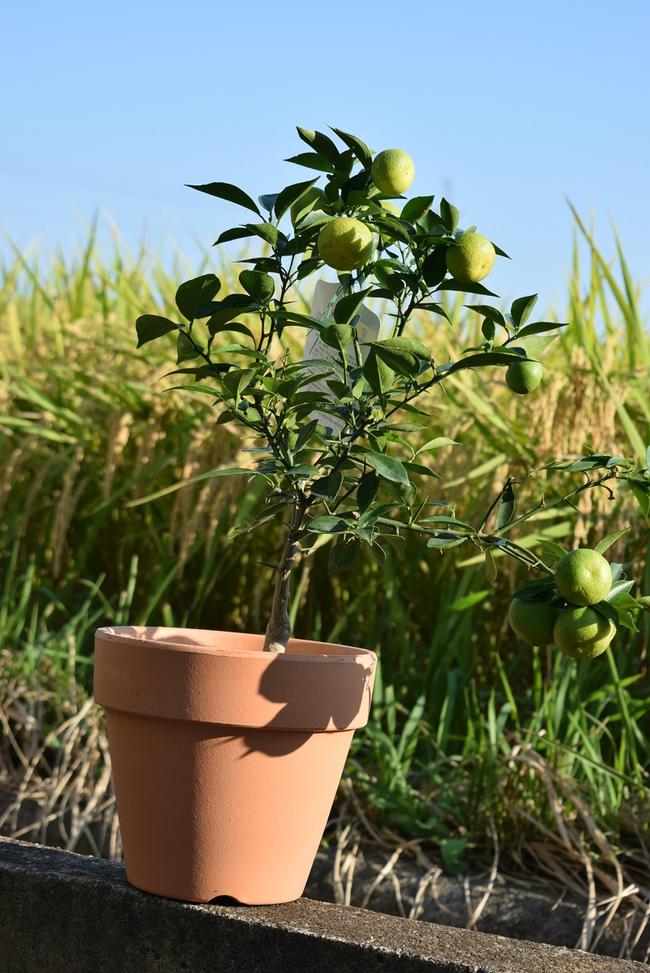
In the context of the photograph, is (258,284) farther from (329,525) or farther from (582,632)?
(582,632)

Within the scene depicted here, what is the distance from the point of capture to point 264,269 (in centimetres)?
111

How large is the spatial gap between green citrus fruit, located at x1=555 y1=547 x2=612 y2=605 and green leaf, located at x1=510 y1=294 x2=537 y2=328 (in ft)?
0.83

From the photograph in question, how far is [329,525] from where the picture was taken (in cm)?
112

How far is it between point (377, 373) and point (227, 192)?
238 millimetres

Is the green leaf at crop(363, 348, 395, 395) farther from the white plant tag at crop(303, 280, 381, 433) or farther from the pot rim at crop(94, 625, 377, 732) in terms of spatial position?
the pot rim at crop(94, 625, 377, 732)

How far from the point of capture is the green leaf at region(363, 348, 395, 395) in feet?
3.46

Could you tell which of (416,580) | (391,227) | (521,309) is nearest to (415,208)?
(391,227)

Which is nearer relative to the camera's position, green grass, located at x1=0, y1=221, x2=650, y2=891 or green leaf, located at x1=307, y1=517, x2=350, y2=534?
green leaf, located at x1=307, y1=517, x2=350, y2=534

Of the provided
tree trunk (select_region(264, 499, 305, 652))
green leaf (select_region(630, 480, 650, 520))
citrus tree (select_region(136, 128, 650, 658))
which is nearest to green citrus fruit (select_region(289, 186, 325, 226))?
citrus tree (select_region(136, 128, 650, 658))

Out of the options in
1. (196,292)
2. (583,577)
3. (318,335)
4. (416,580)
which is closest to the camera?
(583,577)

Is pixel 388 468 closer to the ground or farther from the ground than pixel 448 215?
closer to the ground

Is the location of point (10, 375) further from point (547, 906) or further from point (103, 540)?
point (547, 906)

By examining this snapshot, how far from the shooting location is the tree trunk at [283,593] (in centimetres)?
122

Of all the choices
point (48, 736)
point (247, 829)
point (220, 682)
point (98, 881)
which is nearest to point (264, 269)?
point (220, 682)
